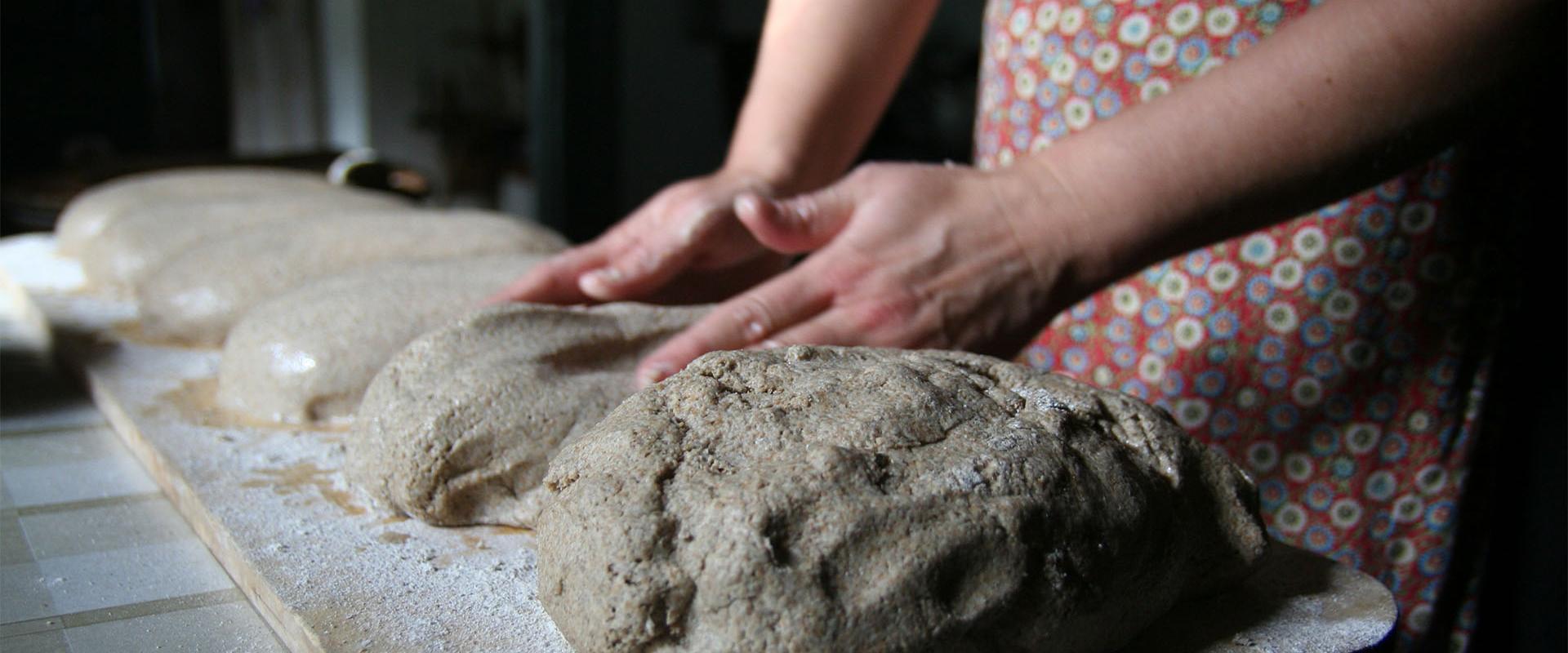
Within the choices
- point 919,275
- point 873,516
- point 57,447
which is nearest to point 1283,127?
point 919,275

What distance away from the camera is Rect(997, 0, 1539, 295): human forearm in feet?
3.93

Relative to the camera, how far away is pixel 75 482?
144 cm

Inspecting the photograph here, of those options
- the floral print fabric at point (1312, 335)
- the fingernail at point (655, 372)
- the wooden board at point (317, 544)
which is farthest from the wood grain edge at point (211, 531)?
the floral print fabric at point (1312, 335)

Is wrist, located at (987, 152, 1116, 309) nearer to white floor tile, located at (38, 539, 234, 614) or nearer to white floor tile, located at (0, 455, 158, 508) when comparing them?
white floor tile, located at (38, 539, 234, 614)

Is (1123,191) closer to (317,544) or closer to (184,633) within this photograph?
(317,544)

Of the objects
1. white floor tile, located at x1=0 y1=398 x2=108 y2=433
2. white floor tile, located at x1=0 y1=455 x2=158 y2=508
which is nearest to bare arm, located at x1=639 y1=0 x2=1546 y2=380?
white floor tile, located at x1=0 y1=455 x2=158 y2=508

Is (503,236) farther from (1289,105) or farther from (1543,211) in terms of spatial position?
(1543,211)

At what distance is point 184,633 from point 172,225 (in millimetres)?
1686

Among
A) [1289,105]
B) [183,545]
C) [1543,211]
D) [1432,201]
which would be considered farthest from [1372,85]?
[183,545]

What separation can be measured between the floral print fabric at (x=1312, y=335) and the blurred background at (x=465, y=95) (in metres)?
2.33

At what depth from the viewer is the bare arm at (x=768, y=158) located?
155cm

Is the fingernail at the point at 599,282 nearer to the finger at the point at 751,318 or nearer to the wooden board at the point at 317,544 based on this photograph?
the finger at the point at 751,318

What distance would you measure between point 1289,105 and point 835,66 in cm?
76

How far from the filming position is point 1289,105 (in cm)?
121
